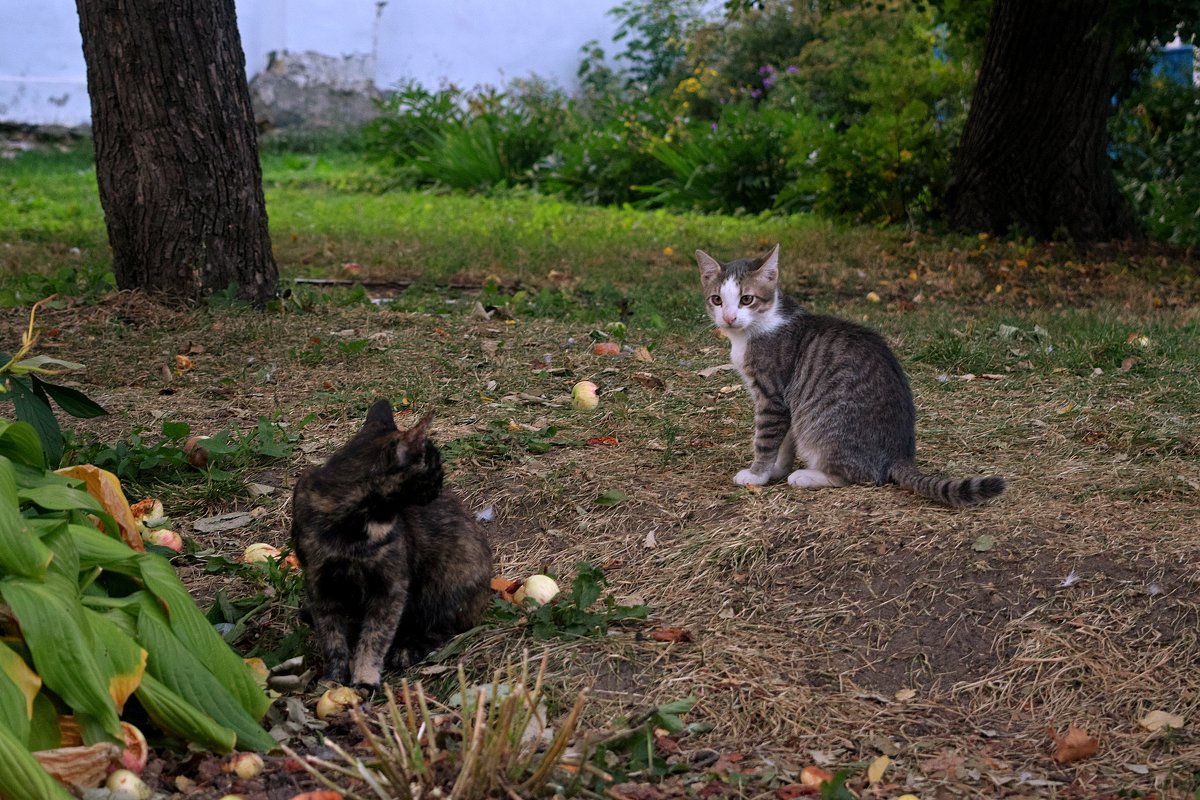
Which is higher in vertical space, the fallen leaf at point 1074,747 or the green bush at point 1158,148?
the green bush at point 1158,148

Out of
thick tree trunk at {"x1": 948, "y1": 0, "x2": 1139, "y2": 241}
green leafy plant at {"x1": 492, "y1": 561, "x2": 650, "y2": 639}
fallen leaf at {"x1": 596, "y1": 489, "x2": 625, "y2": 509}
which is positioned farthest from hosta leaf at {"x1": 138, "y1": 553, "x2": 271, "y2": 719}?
thick tree trunk at {"x1": 948, "y1": 0, "x2": 1139, "y2": 241}

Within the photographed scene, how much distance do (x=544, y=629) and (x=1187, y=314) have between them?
602 cm

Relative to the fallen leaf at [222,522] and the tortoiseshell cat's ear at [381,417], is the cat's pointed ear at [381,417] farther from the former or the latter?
the fallen leaf at [222,522]

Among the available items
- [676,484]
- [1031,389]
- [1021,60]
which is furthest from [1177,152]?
[676,484]

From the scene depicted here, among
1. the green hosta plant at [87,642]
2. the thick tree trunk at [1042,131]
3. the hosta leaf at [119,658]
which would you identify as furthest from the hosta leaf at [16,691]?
the thick tree trunk at [1042,131]

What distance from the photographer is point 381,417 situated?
10.7ft

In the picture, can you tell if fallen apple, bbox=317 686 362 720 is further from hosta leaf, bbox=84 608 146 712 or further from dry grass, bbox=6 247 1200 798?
hosta leaf, bbox=84 608 146 712

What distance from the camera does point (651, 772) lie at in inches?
103

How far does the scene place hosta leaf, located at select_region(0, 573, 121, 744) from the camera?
7.48 ft

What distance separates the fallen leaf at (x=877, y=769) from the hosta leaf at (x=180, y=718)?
55.7 inches

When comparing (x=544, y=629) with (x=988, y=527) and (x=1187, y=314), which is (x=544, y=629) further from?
(x=1187, y=314)

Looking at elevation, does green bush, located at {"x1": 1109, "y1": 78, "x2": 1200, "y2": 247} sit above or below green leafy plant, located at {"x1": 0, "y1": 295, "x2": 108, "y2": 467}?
above

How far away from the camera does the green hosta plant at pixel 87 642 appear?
229 centimetres

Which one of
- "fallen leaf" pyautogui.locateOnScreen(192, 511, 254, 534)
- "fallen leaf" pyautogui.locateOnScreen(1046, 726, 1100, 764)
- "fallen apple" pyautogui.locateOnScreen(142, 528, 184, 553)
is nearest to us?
"fallen leaf" pyautogui.locateOnScreen(1046, 726, 1100, 764)
